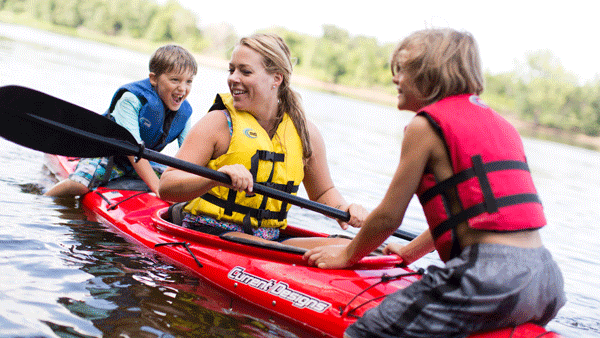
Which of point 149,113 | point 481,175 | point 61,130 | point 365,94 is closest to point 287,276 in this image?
point 481,175

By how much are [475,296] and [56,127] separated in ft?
7.20

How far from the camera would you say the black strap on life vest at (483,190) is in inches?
68.6

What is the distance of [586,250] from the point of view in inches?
242

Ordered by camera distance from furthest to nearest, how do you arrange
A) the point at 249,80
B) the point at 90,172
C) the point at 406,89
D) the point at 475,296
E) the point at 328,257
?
the point at 90,172, the point at 249,80, the point at 328,257, the point at 406,89, the point at 475,296

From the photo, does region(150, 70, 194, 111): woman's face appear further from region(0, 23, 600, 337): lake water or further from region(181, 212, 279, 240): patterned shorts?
region(181, 212, 279, 240): patterned shorts

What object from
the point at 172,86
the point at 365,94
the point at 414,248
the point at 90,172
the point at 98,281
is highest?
the point at 172,86

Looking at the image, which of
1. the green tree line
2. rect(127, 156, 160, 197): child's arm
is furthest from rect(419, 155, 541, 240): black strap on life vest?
the green tree line

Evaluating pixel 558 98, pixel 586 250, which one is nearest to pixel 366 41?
pixel 558 98

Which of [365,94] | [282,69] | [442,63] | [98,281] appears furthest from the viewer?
[365,94]

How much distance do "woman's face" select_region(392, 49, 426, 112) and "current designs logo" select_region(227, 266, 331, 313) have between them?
3.16 feet

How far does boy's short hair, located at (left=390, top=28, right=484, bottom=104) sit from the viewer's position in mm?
1850

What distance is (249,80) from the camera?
288 centimetres

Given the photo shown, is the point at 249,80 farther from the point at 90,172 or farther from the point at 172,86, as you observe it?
the point at 90,172

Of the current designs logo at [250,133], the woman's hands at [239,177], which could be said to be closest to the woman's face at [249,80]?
the current designs logo at [250,133]
